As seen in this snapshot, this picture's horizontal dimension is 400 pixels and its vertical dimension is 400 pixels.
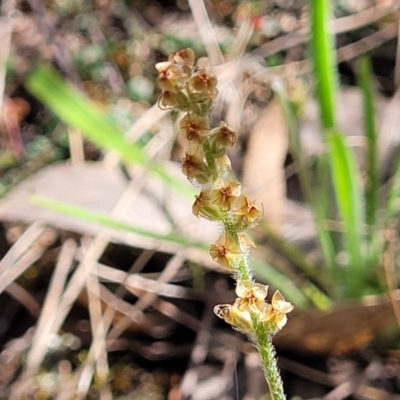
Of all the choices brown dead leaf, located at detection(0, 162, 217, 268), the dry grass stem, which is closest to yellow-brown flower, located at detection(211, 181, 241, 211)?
brown dead leaf, located at detection(0, 162, 217, 268)

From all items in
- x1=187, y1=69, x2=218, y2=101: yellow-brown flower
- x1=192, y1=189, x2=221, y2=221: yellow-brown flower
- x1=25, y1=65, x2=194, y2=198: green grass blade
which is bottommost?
x1=192, y1=189, x2=221, y2=221: yellow-brown flower

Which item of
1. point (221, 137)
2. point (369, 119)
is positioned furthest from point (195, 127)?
point (369, 119)

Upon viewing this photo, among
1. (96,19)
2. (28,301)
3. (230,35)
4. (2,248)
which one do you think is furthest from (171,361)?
(96,19)

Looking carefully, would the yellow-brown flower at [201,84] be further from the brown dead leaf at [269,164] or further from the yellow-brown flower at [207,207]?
the brown dead leaf at [269,164]

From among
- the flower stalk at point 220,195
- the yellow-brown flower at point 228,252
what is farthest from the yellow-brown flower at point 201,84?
the yellow-brown flower at point 228,252

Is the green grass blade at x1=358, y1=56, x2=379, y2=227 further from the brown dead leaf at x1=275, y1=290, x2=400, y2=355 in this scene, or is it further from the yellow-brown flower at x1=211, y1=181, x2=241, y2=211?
the yellow-brown flower at x1=211, y1=181, x2=241, y2=211

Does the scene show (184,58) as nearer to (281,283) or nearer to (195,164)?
(195,164)
